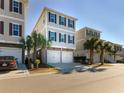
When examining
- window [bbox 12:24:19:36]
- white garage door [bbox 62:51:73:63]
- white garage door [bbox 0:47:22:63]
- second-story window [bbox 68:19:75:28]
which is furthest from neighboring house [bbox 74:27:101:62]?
window [bbox 12:24:19:36]

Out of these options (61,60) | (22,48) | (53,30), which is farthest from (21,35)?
(61,60)

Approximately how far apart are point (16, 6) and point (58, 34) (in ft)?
31.6

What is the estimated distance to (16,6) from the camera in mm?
22500

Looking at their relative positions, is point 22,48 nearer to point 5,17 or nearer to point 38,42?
point 38,42

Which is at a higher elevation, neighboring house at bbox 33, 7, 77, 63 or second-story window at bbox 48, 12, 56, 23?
second-story window at bbox 48, 12, 56, 23

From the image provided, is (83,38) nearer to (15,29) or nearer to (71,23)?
(71,23)

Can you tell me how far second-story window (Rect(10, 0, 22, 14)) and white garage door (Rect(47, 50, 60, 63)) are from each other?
8.92 meters

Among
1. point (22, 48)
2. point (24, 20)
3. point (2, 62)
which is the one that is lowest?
point (2, 62)

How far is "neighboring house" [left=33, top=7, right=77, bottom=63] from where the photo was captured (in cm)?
2781

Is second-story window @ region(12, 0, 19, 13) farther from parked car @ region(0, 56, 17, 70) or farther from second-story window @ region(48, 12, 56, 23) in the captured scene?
parked car @ region(0, 56, 17, 70)

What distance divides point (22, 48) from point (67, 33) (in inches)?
447

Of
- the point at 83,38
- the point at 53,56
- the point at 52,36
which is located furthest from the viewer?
the point at 83,38

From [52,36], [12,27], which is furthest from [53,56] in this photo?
[12,27]

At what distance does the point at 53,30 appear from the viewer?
28406 mm
